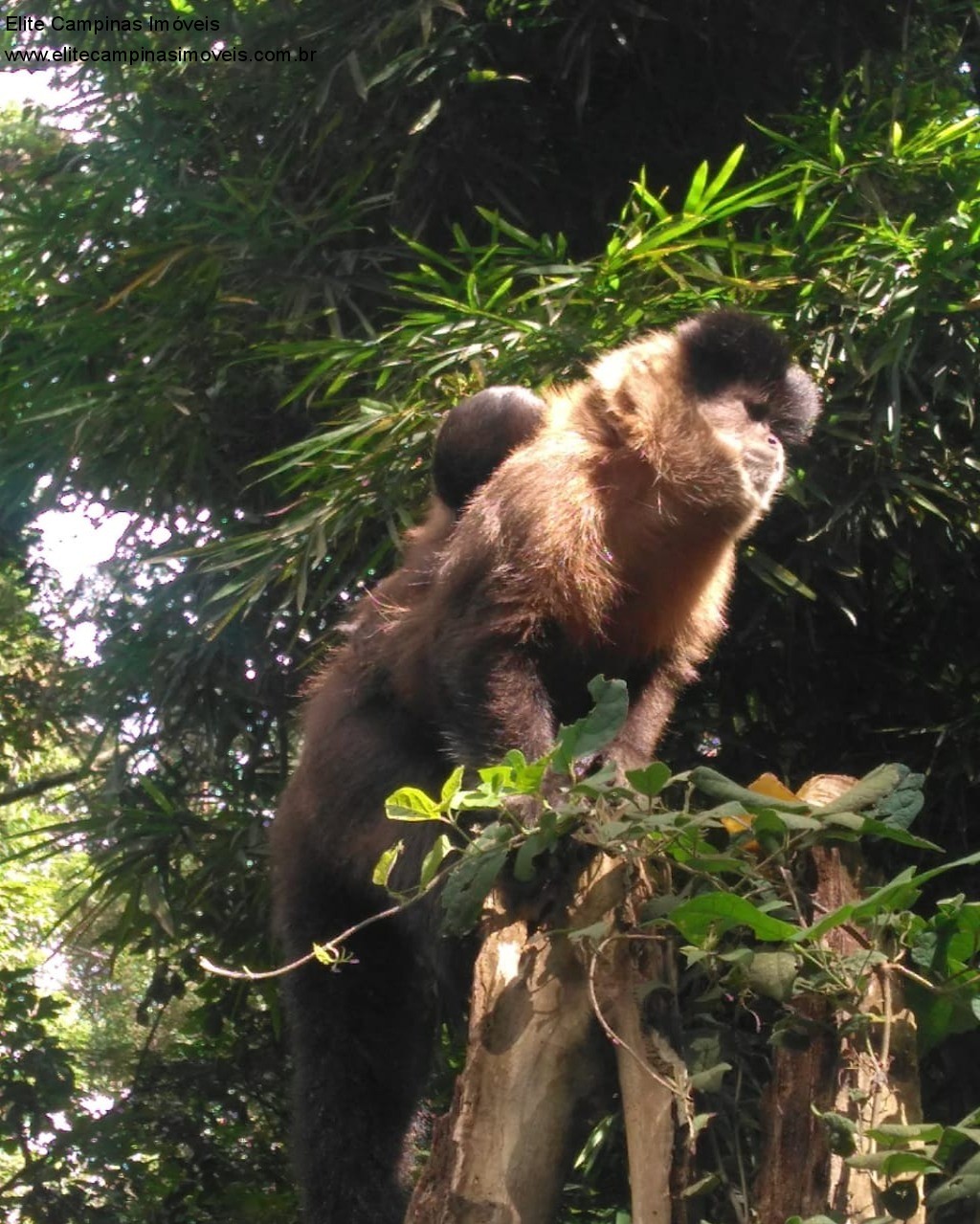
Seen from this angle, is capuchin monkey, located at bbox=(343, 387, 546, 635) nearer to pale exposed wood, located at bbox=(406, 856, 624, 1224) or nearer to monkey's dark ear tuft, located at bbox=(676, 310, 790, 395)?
monkey's dark ear tuft, located at bbox=(676, 310, 790, 395)

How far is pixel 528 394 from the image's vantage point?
160 inches

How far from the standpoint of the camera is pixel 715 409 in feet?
11.8

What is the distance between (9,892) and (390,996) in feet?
13.0

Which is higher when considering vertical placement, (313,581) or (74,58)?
(74,58)

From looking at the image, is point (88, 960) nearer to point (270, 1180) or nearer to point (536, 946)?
point (270, 1180)

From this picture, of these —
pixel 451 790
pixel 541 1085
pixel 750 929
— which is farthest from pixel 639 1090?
pixel 451 790

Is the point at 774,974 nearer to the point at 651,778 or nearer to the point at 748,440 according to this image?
the point at 651,778

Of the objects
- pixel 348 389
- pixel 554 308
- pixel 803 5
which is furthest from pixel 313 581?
pixel 803 5

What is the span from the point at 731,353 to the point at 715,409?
13cm

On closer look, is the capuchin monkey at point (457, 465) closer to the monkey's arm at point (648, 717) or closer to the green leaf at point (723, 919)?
the monkey's arm at point (648, 717)

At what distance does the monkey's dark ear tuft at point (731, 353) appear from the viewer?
11.7ft

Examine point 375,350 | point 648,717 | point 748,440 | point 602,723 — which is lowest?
point 602,723

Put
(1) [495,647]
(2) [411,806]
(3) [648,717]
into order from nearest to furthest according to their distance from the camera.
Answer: (2) [411,806] < (1) [495,647] < (3) [648,717]

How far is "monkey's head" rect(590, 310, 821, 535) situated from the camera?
137 inches
